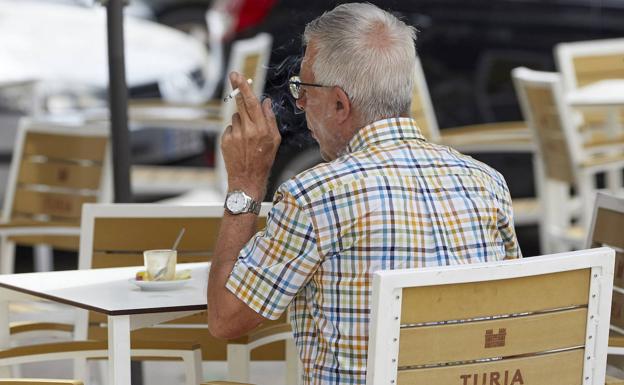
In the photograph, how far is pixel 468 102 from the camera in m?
7.43

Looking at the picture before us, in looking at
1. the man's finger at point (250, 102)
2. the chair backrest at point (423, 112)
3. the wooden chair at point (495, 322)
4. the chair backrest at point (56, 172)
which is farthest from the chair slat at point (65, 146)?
the wooden chair at point (495, 322)

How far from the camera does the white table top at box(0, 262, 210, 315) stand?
276 centimetres

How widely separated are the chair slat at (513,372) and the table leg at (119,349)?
66 centimetres

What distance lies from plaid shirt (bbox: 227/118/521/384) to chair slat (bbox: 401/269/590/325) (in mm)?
162

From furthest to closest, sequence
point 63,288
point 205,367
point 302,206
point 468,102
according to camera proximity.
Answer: point 468,102, point 205,367, point 63,288, point 302,206

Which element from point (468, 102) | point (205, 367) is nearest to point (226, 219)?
point (205, 367)

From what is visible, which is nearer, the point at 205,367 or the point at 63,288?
the point at 63,288

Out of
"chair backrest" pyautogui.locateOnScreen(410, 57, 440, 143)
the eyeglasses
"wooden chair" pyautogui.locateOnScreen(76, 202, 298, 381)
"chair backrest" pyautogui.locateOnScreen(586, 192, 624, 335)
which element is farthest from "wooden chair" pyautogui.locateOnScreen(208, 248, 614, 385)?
"chair backrest" pyautogui.locateOnScreen(410, 57, 440, 143)

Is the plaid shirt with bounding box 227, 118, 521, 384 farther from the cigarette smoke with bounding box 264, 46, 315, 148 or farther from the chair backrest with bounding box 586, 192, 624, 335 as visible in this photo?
the chair backrest with bounding box 586, 192, 624, 335

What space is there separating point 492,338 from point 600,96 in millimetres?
3085

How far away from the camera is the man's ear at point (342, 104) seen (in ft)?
8.44

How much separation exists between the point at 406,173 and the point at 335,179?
0.46 ft

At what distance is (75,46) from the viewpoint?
24.1 feet

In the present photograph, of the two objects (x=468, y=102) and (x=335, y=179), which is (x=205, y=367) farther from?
(x=468, y=102)
